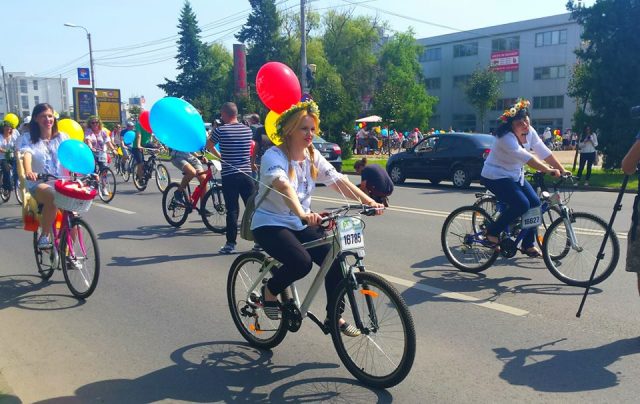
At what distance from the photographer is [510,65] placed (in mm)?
60688

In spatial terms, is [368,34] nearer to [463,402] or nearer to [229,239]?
[229,239]

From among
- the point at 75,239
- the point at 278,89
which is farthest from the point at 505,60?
the point at 75,239

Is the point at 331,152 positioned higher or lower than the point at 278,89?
lower

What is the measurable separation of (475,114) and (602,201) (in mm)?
53449

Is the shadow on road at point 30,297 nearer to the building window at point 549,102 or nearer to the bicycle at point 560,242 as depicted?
the bicycle at point 560,242

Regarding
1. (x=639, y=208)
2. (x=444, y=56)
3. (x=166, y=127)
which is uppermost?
(x=444, y=56)

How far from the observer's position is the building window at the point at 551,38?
185 feet

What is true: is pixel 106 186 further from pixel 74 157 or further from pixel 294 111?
pixel 294 111

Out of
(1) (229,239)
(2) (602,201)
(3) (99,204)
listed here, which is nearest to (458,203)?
(2) (602,201)

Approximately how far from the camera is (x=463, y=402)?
3504mm

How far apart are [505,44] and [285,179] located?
206 feet

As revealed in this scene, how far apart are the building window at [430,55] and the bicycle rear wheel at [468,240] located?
212ft

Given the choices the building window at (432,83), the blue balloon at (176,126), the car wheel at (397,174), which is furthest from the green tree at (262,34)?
the blue balloon at (176,126)

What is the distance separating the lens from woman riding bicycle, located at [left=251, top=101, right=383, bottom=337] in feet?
12.3
